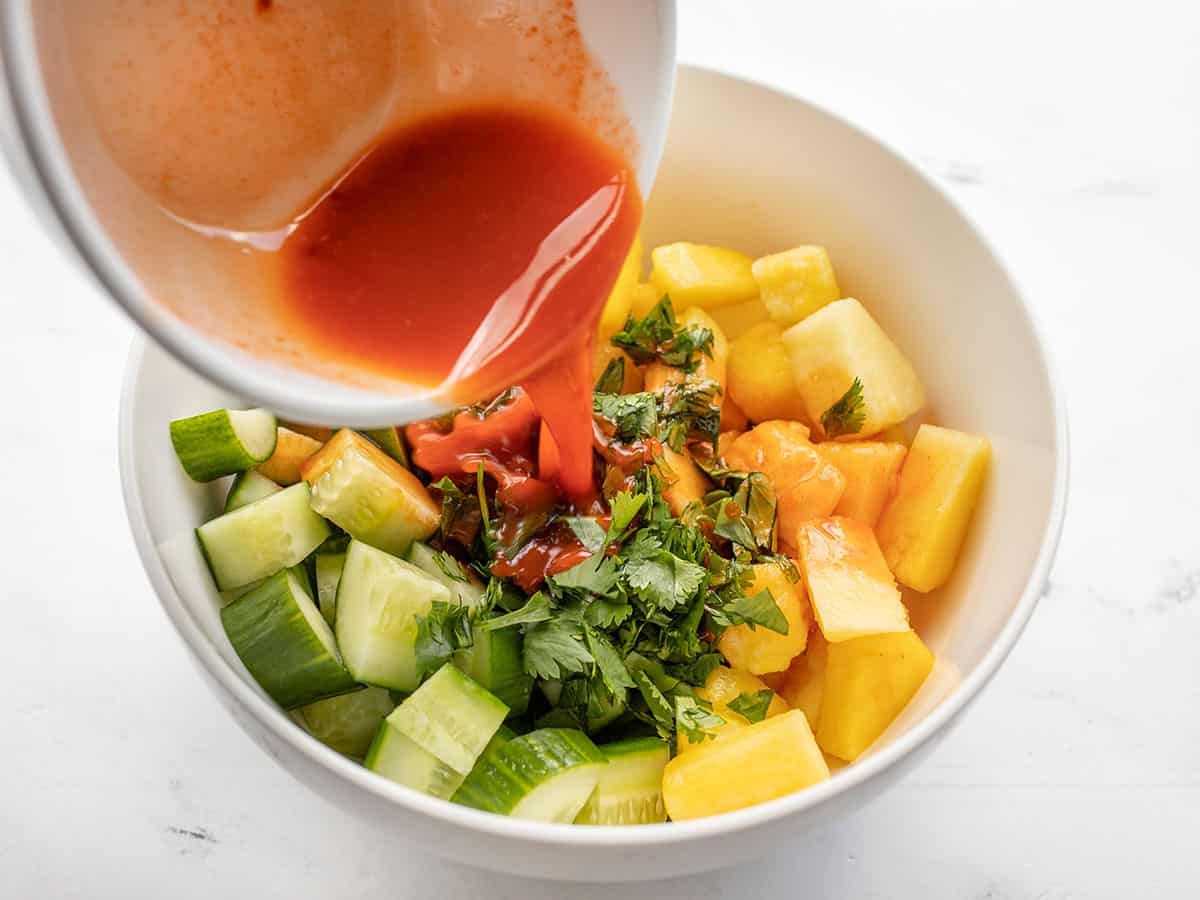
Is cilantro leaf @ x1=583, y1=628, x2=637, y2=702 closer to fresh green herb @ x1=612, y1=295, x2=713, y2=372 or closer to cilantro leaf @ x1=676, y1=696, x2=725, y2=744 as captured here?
cilantro leaf @ x1=676, y1=696, x2=725, y2=744

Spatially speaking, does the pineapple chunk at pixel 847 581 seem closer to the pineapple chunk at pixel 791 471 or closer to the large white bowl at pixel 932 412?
the pineapple chunk at pixel 791 471

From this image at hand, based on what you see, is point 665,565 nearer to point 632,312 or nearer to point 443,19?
point 632,312

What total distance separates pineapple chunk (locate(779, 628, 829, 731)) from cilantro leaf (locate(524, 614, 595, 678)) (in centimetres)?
45

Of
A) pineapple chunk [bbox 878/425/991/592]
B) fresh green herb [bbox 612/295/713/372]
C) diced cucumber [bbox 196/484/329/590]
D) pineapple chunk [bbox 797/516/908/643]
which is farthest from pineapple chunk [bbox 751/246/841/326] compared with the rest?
diced cucumber [bbox 196/484/329/590]

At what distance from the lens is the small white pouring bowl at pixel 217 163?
4.31ft

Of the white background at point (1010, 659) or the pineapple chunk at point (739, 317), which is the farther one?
the pineapple chunk at point (739, 317)

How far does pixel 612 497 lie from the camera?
2.16 metres

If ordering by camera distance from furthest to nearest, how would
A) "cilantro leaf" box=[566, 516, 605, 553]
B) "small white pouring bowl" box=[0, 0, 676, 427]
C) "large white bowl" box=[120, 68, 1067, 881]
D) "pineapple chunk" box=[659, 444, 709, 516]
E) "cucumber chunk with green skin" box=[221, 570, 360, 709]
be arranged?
"pineapple chunk" box=[659, 444, 709, 516] → "cilantro leaf" box=[566, 516, 605, 553] → "cucumber chunk with green skin" box=[221, 570, 360, 709] → "large white bowl" box=[120, 68, 1067, 881] → "small white pouring bowl" box=[0, 0, 676, 427]

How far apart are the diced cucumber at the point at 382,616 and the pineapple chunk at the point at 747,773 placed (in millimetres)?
496

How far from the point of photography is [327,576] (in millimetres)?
2107

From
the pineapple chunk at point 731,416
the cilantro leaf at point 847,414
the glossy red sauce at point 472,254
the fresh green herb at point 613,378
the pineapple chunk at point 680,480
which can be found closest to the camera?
the glossy red sauce at point 472,254

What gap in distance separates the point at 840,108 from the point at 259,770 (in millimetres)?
2383

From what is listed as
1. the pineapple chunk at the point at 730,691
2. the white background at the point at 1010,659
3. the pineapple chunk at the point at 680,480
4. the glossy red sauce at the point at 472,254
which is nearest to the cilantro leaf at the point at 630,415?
the pineapple chunk at the point at 680,480

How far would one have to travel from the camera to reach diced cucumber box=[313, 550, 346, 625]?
2092 mm
